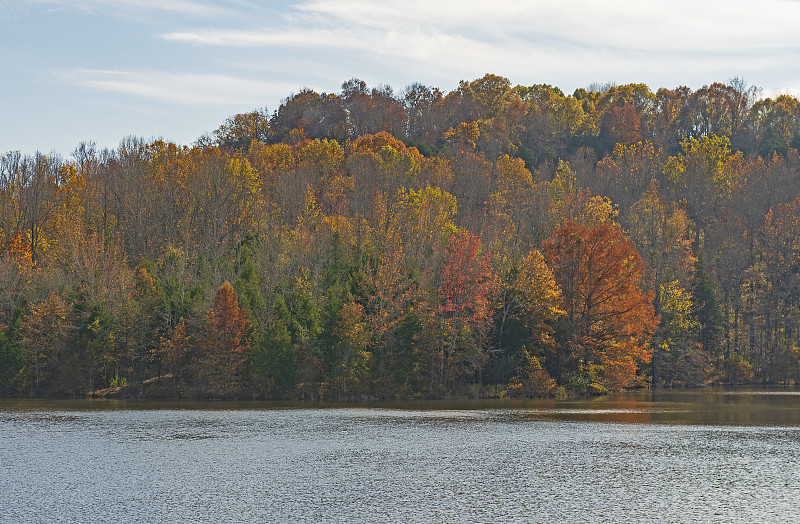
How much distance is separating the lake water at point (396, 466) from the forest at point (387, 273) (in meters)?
14.2

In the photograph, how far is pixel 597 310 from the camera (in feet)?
271

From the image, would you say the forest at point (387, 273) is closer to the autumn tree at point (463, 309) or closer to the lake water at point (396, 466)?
the autumn tree at point (463, 309)

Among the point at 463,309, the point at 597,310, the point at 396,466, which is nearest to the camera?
the point at 396,466

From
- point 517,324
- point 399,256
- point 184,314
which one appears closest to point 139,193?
point 184,314

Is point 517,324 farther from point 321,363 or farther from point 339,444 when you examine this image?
point 339,444

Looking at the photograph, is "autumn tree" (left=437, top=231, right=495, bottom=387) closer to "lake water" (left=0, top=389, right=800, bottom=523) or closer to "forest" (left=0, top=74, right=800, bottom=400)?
"forest" (left=0, top=74, right=800, bottom=400)

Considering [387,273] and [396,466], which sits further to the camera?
[387,273]

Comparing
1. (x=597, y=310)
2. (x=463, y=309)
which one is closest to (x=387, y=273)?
(x=463, y=309)

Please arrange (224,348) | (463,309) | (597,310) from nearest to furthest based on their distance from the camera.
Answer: (224,348) → (463,309) → (597,310)

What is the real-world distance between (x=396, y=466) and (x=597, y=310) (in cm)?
4954

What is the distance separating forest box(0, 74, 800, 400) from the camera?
76000 millimetres

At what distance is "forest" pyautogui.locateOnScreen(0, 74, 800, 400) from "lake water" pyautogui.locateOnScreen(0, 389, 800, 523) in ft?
46.5

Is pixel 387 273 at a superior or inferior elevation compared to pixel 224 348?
superior

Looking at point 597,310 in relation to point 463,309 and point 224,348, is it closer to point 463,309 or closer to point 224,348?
point 463,309
